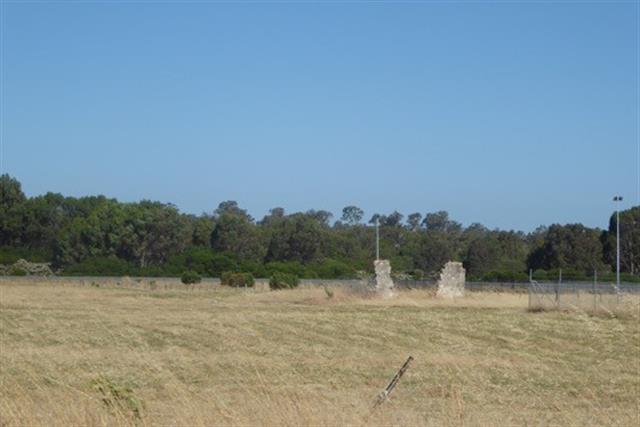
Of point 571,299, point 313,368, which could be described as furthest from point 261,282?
point 313,368

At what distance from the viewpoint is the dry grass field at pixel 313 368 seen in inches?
328

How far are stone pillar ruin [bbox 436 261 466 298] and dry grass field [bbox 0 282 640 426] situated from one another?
11628mm

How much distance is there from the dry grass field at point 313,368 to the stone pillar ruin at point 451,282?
458 inches

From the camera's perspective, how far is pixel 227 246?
4082 inches

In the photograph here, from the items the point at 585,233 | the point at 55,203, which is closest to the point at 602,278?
the point at 585,233

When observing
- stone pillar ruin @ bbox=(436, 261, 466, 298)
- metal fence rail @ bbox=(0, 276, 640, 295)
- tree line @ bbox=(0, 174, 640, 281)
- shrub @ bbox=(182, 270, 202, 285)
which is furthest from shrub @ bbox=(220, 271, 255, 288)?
stone pillar ruin @ bbox=(436, 261, 466, 298)

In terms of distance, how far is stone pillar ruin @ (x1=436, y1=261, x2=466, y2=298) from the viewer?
5141 centimetres

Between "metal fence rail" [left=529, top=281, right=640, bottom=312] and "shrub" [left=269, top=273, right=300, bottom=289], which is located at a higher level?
"shrub" [left=269, top=273, right=300, bottom=289]

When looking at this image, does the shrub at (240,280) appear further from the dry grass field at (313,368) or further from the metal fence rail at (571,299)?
the metal fence rail at (571,299)

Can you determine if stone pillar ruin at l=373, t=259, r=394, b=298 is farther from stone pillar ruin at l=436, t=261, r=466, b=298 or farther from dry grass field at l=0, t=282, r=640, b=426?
dry grass field at l=0, t=282, r=640, b=426

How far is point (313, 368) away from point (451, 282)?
34671 millimetres

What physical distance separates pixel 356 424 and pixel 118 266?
255 ft

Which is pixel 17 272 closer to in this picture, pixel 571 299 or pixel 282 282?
pixel 282 282

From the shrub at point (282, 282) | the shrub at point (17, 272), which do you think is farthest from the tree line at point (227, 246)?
the shrub at point (282, 282)
